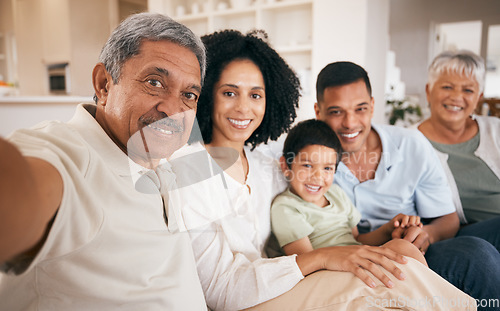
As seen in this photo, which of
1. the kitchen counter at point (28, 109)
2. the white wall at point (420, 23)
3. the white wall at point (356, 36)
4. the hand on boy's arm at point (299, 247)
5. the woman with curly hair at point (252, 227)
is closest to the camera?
the woman with curly hair at point (252, 227)

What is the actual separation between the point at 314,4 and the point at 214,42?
2.84 meters

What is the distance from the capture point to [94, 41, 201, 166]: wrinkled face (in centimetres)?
82

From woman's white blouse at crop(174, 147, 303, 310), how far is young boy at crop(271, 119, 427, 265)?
0.15 m

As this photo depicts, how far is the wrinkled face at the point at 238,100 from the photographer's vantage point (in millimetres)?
1277

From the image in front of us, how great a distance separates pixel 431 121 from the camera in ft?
6.52

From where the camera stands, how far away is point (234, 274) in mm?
1028

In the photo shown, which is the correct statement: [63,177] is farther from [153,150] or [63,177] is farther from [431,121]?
[431,121]

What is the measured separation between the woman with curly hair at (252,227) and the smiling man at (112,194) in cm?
13

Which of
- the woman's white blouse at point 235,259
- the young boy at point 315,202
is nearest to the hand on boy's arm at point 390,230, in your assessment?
the young boy at point 315,202

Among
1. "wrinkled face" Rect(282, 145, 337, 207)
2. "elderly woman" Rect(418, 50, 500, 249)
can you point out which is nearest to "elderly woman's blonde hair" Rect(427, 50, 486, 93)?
"elderly woman" Rect(418, 50, 500, 249)

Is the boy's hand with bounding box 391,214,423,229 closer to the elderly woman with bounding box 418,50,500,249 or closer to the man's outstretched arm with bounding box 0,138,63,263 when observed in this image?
the elderly woman with bounding box 418,50,500,249

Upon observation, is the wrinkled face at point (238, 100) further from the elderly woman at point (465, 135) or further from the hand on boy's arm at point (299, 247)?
the elderly woman at point (465, 135)

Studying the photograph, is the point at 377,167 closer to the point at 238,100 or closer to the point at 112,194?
the point at 238,100

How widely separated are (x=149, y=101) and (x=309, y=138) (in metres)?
0.73
